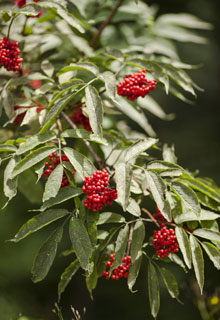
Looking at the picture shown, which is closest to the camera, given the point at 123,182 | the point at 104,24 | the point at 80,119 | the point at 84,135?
the point at 123,182

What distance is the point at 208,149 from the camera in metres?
4.20

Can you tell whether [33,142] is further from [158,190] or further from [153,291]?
[153,291]

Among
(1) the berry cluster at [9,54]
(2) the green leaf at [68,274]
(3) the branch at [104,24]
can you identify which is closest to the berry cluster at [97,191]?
(2) the green leaf at [68,274]

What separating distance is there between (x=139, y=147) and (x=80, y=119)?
0.40 m

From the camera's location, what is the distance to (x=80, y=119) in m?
1.56

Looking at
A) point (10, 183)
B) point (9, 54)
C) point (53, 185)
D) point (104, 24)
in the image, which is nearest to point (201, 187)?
point (53, 185)

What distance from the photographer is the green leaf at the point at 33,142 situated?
120 cm

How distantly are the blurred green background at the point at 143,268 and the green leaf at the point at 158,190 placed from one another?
1.50m

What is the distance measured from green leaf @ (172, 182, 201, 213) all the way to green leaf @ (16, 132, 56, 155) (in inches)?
15.9

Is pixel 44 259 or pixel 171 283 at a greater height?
pixel 44 259

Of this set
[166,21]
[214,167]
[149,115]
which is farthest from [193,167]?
[166,21]

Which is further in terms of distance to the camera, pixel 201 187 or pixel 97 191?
pixel 201 187

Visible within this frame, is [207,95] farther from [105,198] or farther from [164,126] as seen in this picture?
[105,198]

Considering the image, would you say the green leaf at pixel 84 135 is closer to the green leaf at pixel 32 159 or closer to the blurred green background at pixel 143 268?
the green leaf at pixel 32 159
